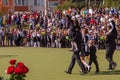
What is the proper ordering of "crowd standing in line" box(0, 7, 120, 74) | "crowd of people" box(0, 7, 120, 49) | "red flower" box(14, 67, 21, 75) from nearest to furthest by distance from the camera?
"red flower" box(14, 67, 21, 75) < "crowd standing in line" box(0, 7, 120, 74) < "crowd of people" box(0, 7, 120, 49)

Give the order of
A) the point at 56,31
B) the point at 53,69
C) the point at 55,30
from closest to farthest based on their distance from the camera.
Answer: the point at 53,69 < the point at 56,31 < the point at 55,30

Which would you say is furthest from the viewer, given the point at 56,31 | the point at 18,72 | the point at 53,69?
the point at 56,31

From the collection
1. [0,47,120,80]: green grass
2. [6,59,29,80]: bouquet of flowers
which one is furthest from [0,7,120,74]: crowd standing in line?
[6,59,29,80]: bouquet of flowers

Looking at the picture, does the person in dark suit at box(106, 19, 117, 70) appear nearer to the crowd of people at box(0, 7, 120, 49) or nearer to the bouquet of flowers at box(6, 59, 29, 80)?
the bouquet of flowers at box(6, 59, 29, 80)

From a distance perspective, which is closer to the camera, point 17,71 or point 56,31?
point 17,71

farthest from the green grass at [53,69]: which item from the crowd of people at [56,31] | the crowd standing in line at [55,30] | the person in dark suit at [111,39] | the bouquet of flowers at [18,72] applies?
the crowd of people at [56,31]

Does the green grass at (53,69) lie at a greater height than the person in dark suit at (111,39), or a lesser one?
lesser

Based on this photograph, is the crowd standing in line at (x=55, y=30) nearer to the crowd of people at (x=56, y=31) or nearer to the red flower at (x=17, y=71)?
the crowd of people at (x=56, y=31)

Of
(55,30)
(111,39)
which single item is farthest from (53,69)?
(55,30)

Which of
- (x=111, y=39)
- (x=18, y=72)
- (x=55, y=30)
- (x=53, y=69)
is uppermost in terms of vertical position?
(x=111, y=39)

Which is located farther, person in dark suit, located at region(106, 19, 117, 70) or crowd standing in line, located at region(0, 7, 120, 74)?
crowd standing in line, located at region(0, 7, 120, 74)

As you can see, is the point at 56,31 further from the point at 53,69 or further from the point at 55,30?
the point at 53,69

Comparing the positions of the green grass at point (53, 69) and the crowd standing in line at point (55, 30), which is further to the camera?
the crowd standing in line at point (55, 30)

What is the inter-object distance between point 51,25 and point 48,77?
20.0 metres
